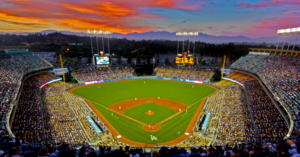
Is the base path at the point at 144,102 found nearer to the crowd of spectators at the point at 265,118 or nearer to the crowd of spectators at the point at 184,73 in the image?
the crowd of spectators at the point at 265,118

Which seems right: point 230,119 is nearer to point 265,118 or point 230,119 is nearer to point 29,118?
point 265,118

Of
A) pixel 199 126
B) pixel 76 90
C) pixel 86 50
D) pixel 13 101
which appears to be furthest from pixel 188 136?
pixel 86 50

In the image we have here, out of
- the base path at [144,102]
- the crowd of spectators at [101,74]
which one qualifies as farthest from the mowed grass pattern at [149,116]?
the crowd of spectators at [101,74]

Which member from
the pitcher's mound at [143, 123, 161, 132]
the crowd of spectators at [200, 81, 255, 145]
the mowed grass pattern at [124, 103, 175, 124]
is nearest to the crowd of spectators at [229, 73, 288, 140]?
the crowd of spectators at [200, 81, 255, 145]

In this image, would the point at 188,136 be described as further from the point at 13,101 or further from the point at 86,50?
the point at 86,50

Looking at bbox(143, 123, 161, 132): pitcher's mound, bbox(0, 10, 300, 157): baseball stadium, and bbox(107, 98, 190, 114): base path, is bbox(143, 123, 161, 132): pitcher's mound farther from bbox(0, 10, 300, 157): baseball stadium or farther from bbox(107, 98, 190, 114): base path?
bbox(107, 98, 190, 114): base path

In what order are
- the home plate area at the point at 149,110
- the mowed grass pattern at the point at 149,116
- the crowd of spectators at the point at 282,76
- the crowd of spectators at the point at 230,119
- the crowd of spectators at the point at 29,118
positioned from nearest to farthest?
the crowd of spectators at the point at 29,118
the crowd of spectators at the point at 230,119
the crowd of spectators at the point at 282,76
the home plate area at the point at 149,110
the mowed grass pattern at the point at 149,116
